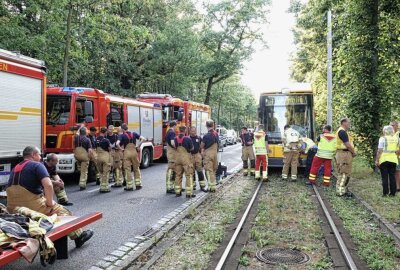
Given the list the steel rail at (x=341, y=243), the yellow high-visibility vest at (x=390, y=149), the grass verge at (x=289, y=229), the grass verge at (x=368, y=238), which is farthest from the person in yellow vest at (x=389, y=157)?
the steel rail at (x=341, y=243)

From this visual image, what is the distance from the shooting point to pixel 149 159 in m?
17.9

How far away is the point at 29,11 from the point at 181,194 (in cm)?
1024

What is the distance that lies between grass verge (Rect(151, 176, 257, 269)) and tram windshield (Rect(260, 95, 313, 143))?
5172 mm

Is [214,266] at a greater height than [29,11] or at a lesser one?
lesser

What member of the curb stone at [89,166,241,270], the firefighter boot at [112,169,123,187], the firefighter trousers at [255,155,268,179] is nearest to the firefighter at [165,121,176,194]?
the firefighter boot at [112,169,123,187]

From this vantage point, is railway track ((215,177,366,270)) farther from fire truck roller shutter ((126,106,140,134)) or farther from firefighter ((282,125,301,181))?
fire truck roller shutter ((126,106,140,134))

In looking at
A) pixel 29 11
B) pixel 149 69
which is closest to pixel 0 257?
pixel 29 11

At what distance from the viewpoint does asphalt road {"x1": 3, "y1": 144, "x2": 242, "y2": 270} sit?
5.77 metres

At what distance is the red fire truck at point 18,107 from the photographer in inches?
348

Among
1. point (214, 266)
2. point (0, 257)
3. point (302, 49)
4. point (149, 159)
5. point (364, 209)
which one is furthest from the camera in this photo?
point (302, 49)

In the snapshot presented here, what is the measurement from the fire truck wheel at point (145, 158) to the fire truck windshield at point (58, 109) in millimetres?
4844

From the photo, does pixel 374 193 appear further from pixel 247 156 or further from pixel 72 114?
pixel 72 114

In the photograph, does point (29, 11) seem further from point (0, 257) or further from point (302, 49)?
Answer: point (302, 49)

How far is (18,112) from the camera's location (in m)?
9.43
